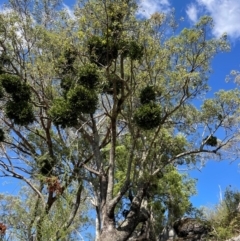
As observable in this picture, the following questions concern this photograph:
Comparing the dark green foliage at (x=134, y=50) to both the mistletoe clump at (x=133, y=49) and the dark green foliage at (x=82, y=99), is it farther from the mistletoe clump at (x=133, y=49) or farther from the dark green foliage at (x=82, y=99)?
the dark green foliage at (x=82, y=99)

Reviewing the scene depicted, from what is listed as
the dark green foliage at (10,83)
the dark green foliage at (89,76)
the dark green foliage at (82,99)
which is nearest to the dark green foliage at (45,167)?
the dark green foliage at (10,83)

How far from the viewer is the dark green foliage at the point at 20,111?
34.6 feet

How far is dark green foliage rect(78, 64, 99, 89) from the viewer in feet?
33.6

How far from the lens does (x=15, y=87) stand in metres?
10.7

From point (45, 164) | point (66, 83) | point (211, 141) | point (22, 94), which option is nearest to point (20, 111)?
point (22, 94)

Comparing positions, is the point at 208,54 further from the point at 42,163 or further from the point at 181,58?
the point at 42,163

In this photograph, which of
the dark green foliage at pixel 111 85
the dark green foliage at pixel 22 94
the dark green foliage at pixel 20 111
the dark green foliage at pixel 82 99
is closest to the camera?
the dark green foliage at pixel 82 99

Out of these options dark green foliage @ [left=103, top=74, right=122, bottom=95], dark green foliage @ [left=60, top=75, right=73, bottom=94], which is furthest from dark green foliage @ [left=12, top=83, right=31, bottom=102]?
dark green foliage @ [left=103, top=74, right=122, bottom=95]

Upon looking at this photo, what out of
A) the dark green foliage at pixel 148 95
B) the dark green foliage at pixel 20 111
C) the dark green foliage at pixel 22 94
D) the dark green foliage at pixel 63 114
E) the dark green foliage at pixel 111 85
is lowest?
the dark green foliage at pixel 63 114

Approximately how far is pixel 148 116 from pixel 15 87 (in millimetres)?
3807

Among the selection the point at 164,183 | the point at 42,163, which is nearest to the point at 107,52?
the point at 42,163

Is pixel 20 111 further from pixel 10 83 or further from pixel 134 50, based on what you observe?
pixel 134 50

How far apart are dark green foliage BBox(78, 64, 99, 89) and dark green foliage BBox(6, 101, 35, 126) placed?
172 centimetres

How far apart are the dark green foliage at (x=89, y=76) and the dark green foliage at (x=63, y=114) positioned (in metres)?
0.75
